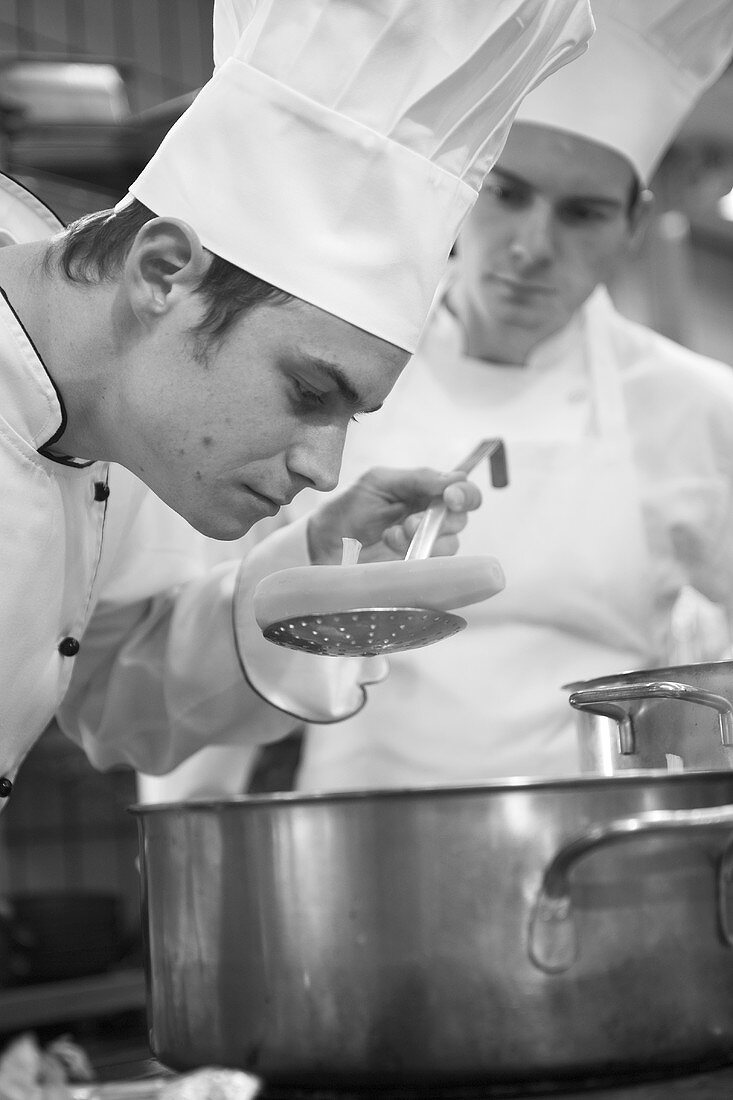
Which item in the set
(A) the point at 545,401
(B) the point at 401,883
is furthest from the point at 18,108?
(B) the point at 401,883

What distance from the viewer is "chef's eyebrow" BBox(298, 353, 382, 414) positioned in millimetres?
812

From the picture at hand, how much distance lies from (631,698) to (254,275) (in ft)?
1.12

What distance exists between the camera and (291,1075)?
66 cm

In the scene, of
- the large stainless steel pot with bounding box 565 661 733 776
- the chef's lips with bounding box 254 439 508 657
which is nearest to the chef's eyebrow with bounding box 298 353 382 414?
the chef's lips with bounding box 254 439 508 657

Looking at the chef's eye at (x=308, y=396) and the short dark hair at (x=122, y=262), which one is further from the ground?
the short dark hair at (x=122, y=262)

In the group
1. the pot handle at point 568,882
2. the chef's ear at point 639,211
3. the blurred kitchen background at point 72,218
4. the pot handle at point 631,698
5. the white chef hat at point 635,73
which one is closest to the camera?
the pot handle at point 568,882

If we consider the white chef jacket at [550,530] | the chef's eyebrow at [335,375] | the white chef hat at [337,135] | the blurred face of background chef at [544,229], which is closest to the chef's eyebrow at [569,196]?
the blurred face of background chef at [544,229]

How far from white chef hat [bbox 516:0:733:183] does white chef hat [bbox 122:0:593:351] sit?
47 centimetres

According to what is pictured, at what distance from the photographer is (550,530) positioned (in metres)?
1.39

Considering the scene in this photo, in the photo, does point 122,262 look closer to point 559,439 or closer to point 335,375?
point 335,375

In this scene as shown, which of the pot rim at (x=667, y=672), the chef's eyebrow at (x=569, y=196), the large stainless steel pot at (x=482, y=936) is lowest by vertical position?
the large stainless steel pot at (x=482, y=936)

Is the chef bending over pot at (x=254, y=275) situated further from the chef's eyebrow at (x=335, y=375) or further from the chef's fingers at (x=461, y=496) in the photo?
the chef's fingers at (x=461, y=496)

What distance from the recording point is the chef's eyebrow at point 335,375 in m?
0.81

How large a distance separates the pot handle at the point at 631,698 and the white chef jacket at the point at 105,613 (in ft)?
1.01
